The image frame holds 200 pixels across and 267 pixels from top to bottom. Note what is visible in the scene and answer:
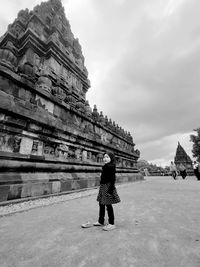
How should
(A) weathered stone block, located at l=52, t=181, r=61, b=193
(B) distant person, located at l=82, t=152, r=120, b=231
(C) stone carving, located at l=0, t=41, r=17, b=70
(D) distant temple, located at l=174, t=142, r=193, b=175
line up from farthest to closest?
(D) distant temple, located at l=174, t=142, r=193, b=175 → (C) stone carving, located at l=0, t=41, r=17, b=70 → (A) weathered stone block, located at l=52, t=181, r=61, b=193 → (B) distant person, located at l=82, t=152, r=120, b=231

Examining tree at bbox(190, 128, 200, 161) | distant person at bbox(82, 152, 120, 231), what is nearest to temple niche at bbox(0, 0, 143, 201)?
distant person at bbox(82, 152, 120, 231)

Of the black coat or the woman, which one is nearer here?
the woman

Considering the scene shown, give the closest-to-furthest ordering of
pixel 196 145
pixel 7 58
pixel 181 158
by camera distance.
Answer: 1. pixel 7 58
2. pixel 196 145
3. pixel 181 158

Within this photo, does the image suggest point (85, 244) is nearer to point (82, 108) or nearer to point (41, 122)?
point (41, 122)

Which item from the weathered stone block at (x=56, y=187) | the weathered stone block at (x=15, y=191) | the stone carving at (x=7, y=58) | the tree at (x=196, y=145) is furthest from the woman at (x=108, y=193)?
the tree at (x=196, y=145)

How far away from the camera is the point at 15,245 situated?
158 cm

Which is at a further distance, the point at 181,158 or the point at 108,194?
the point at 181,158

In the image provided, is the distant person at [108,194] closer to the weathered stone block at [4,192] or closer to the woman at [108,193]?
the woman at [108,193]

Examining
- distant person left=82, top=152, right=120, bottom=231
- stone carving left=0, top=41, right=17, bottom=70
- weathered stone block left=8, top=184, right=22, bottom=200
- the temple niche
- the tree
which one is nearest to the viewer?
distant person left=82, top=152, right=120, bottom=231

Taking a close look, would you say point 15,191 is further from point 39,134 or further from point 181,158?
point 181,158

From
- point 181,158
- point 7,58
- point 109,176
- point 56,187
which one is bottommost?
point 56,187

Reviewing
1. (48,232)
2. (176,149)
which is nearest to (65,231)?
(48,232)

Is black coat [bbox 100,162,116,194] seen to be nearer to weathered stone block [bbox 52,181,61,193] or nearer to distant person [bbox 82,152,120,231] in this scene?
distant person [bbox 82,152,120,231]

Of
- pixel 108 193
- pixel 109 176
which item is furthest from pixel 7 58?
pixel 108 193
